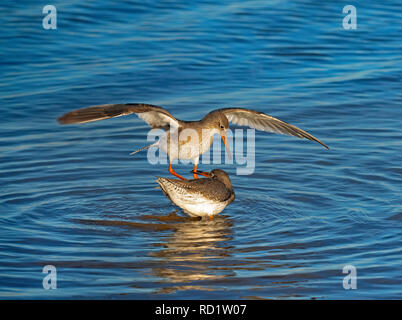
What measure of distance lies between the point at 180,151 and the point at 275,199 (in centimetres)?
137

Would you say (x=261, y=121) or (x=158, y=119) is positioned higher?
(x=261, y=121)

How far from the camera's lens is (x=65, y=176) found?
387 inches

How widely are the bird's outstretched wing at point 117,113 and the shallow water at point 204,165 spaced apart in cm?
106

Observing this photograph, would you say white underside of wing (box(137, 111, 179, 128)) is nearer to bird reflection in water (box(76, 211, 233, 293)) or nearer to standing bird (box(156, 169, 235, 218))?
standing bird (box(156, 169, 235, 218))

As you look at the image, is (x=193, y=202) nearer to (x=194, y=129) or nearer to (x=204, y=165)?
(x=194, y=129)

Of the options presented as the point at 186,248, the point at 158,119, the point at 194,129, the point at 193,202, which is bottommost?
the point at 186,248

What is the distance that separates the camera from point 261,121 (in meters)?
9.45

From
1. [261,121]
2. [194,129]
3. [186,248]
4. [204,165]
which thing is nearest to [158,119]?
[194,129]

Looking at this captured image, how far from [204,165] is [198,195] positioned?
7.64 ft

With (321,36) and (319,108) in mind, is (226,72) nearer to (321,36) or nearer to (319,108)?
(319,108)

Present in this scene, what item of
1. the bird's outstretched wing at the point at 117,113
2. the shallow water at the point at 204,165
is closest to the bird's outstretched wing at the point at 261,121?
the shallow water at the point at 204,165

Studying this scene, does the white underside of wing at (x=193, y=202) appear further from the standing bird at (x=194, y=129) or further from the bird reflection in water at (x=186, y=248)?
the standing bird at (x=194, y=129)

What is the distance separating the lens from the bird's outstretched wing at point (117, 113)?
7.41 m

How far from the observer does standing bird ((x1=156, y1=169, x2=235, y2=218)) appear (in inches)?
318
